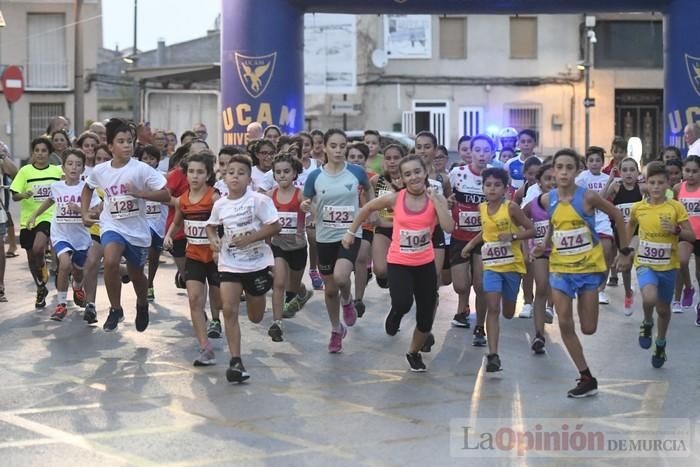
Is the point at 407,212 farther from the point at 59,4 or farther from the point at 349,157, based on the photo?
the point at 59,4

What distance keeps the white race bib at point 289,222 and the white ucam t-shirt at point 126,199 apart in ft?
3.55

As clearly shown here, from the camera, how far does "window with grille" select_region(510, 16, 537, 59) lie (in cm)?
3916

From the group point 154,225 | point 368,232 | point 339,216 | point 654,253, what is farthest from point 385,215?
point 154,225

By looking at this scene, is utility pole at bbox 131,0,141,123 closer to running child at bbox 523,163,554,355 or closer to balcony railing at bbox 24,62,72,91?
balcony railing at bbox 24,62,72,91

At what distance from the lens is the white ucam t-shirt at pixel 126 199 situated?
9.48 m

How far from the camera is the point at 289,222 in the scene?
9906mm

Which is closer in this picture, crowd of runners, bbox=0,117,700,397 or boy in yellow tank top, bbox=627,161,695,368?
crowd of runners, bbox=0,117,700,397

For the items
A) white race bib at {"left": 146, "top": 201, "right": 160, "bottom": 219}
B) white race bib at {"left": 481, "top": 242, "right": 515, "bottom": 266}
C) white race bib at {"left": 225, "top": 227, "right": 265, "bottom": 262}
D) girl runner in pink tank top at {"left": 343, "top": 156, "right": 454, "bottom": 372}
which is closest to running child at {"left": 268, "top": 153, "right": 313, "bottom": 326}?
white race bib at {"left": 225, "top": 227, "right": 265, "bottom": 262}

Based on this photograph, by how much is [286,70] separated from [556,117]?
2168 cm

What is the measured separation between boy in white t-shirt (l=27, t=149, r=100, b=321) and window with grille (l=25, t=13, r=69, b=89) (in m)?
Result: 31.2

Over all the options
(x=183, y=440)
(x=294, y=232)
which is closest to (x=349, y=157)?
(x=294, y=232)

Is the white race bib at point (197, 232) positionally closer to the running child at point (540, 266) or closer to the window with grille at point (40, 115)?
the running child at point (540, 266)

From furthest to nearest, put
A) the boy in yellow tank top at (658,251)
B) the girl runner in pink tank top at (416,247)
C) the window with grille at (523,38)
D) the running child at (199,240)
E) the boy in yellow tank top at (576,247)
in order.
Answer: the window with grille at (523,38)
the boy in yellow tank top at (658,251)
the running child at (199,240)
the girl runner in pink tank top at (416,247)
the boy in yellow tank top at (576,247)

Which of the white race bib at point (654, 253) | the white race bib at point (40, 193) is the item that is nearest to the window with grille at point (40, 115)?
the white race bib at point (40, 193)
